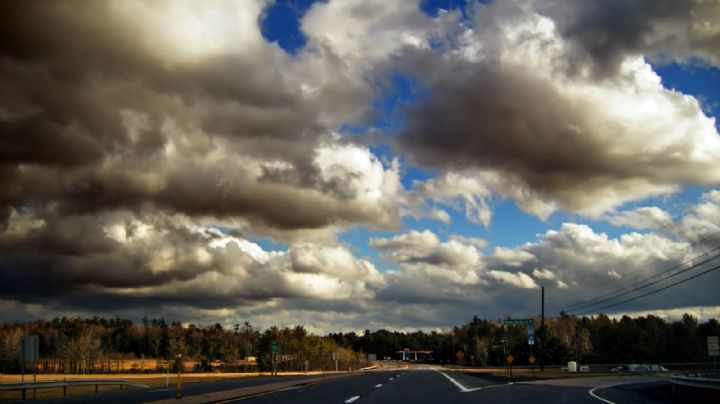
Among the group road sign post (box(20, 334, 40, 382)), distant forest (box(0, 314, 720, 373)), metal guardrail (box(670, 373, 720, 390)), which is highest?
road sign post (box(20, 334, 40, 382))

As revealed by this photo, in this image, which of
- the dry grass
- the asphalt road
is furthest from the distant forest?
the asphalt road

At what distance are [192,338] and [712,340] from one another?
16365 centimetres


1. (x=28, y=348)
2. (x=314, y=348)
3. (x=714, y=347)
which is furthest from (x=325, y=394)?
(x=314, y=348)

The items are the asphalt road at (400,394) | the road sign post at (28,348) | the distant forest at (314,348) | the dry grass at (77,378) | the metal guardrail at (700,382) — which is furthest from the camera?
the distant forest at (314,348)

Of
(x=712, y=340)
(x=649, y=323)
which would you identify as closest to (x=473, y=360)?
(x=649, y=323)

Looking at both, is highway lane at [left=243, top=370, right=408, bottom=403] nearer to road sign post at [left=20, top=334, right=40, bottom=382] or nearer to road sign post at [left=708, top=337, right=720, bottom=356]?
road sign post at [left=20, top=334, right=40, bottom=382]

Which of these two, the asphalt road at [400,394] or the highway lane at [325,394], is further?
the asphalt road at [400,394]

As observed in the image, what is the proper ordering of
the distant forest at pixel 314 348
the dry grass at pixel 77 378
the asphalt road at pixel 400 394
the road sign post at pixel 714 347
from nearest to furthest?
1. the asphalt road at pixel 400 394
2. the road sign post at pixel 714 347
3. the dry grass at pixel 77 378
4. the distant forest at pixel 314 348

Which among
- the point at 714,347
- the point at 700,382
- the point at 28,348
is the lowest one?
the point at 700,382

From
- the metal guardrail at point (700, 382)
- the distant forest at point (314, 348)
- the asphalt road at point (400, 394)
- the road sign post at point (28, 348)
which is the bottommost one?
the distant forest at point (314, 348)

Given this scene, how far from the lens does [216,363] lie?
158 m

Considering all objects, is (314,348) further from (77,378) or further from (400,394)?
(400,394)

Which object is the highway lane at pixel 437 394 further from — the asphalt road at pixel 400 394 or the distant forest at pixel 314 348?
the distant forest at pixel 314 348

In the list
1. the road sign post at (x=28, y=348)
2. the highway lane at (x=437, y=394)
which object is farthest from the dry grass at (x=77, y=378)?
the highway lane at (x=437, y=394)
